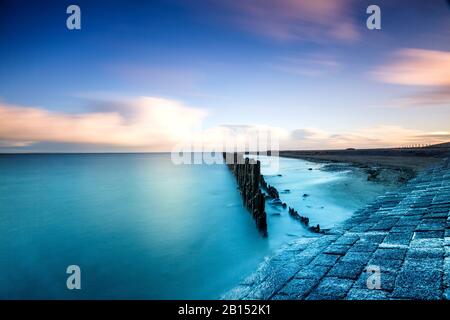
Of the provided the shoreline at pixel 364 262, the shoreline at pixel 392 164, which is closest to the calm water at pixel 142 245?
the shoreline at pixel 364 262

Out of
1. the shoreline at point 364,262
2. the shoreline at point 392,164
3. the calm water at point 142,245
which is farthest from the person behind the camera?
the shoreline at point 392,164

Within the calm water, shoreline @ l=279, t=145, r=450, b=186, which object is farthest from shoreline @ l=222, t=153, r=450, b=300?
shoreline @ l=279, t=145, r=450, b=186

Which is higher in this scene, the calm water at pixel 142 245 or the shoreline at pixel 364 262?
the shoreline at pixel 364 262

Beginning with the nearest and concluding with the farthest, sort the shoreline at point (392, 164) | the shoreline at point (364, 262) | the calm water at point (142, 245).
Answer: the shoreline at point (364, 262)
the calm water at point (142, 245)
the shoreline at point (392, 164)

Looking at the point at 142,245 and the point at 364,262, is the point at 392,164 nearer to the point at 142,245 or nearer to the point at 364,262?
the point at 142,245

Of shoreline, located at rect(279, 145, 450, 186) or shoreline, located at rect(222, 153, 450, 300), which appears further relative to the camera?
shoreline, located at rect(279, 145, 450, 186)

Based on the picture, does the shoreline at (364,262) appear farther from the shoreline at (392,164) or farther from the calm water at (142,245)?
the shoreline at (392,164)

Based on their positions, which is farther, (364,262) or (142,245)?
(142,245)

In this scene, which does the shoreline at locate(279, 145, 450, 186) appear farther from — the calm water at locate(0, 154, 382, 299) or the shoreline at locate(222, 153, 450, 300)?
the shoreline at locate(222, 153, 450, 300)

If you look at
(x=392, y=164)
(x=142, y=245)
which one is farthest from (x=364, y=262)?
(x=392, y=164)

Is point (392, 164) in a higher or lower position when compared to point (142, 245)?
higher

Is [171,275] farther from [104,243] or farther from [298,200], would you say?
[298,200]
